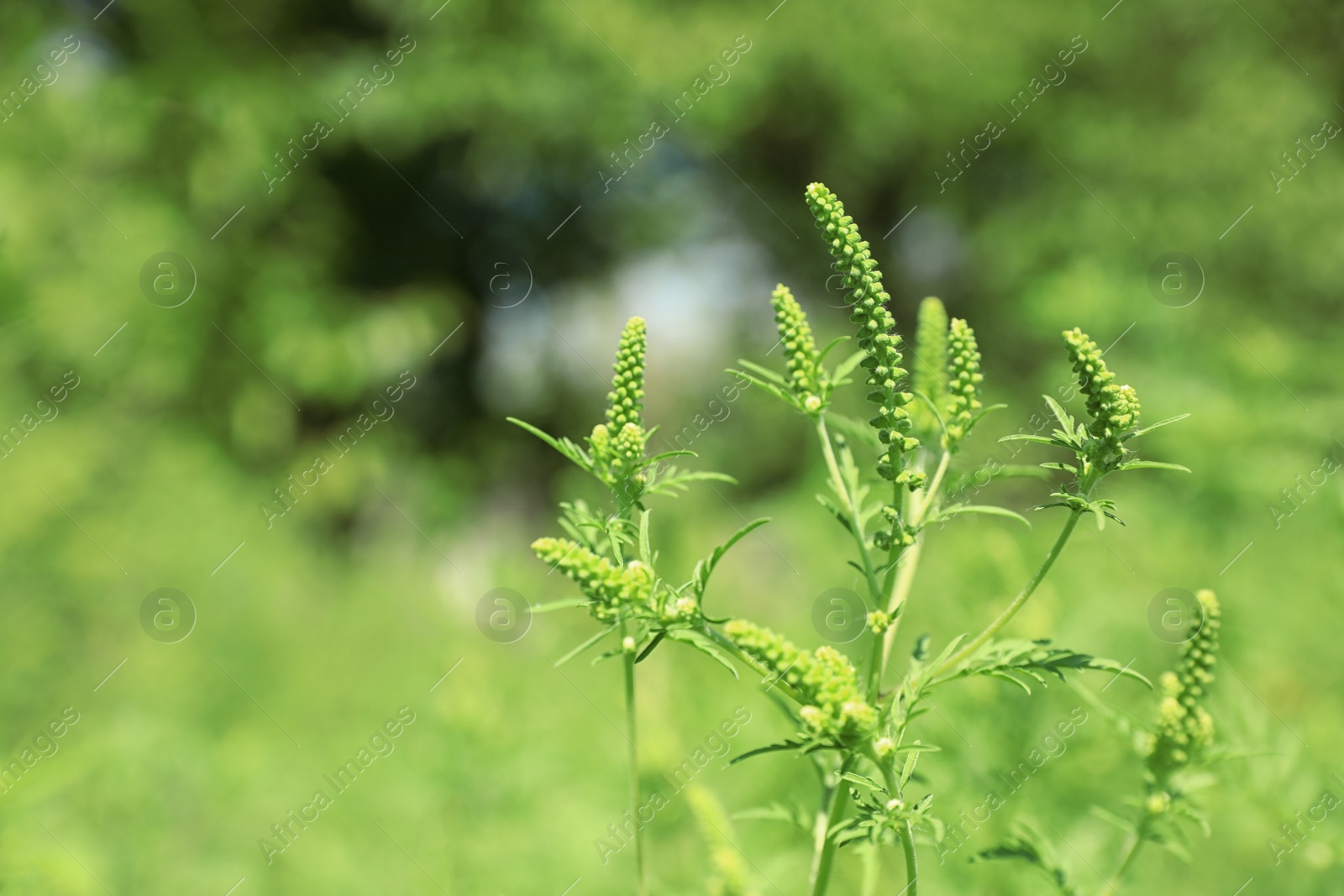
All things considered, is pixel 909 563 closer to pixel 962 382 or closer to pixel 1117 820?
pixel 962 382

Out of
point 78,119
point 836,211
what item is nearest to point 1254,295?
point 836,211

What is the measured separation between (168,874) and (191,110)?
813cm

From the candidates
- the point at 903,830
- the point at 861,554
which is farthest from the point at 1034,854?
the point at 861,554

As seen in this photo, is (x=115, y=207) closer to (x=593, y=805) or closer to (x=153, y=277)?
(x=153, y=277)

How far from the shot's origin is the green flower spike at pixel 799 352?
3.10ft

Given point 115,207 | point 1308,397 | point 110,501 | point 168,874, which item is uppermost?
point 115,207

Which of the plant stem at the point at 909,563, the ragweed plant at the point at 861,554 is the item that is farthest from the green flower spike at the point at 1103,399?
the plant stem at the point at 909,563

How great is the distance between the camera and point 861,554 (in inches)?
34.9

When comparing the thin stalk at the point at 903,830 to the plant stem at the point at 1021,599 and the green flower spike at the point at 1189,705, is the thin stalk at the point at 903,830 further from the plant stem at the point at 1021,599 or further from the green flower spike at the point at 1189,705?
the green flower spike at the point at 1189,705

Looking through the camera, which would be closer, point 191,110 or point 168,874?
point 168,874

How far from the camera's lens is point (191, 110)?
8867 mm

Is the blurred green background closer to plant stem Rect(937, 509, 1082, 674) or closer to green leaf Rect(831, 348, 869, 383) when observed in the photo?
plant stem Rect(937, 509, 1082, 674)

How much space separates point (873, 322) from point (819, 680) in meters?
0.33

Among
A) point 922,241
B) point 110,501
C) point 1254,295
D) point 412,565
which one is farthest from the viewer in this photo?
point 922,241
